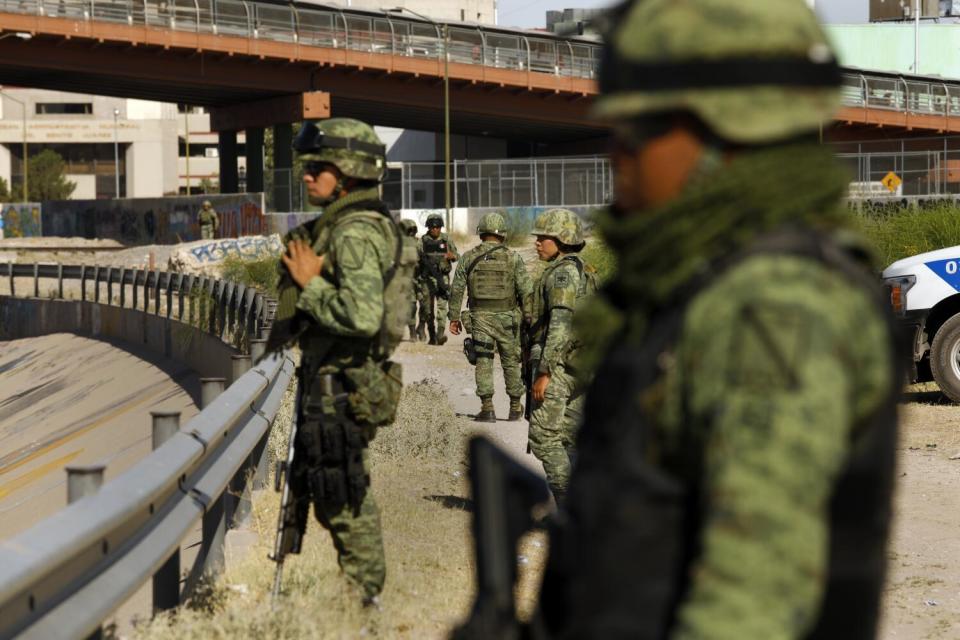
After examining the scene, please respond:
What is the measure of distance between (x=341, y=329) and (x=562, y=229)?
3.89 m

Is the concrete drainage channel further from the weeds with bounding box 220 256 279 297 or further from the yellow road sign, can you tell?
the yellow road sign

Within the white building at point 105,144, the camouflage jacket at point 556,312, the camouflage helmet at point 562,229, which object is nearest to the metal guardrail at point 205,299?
the camouflage helmet at point 562,229

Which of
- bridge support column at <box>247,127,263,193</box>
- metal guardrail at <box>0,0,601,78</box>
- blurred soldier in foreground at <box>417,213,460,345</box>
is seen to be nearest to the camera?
blurred soldier in foreground at <box>417,213,460,345</box>

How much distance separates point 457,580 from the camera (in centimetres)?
704

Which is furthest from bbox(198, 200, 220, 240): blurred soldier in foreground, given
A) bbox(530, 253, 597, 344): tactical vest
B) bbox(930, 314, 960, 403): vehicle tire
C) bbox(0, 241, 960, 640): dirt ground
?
bbox(530, 253, 597, 344): tactical vest

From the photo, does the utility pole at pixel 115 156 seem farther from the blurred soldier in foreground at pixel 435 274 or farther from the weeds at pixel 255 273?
the blurred soldier in foreground at pixel 435 274

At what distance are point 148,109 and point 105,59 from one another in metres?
74.6

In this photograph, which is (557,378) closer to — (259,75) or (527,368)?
(527,368)

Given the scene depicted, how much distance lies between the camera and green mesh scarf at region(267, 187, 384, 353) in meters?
5.73

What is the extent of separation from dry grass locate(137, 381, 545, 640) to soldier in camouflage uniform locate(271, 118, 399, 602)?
0.26 m

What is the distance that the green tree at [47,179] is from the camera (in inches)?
4150

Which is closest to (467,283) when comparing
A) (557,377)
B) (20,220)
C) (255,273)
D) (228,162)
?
(557,377)

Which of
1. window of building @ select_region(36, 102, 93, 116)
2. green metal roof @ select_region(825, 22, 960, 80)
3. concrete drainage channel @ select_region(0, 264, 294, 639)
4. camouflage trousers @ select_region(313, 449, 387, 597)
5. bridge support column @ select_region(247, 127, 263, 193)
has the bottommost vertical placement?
camouflage trousers @ select_region(313, 449, 387, 597)

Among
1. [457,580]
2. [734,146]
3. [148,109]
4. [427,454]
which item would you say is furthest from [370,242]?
[148,109]
